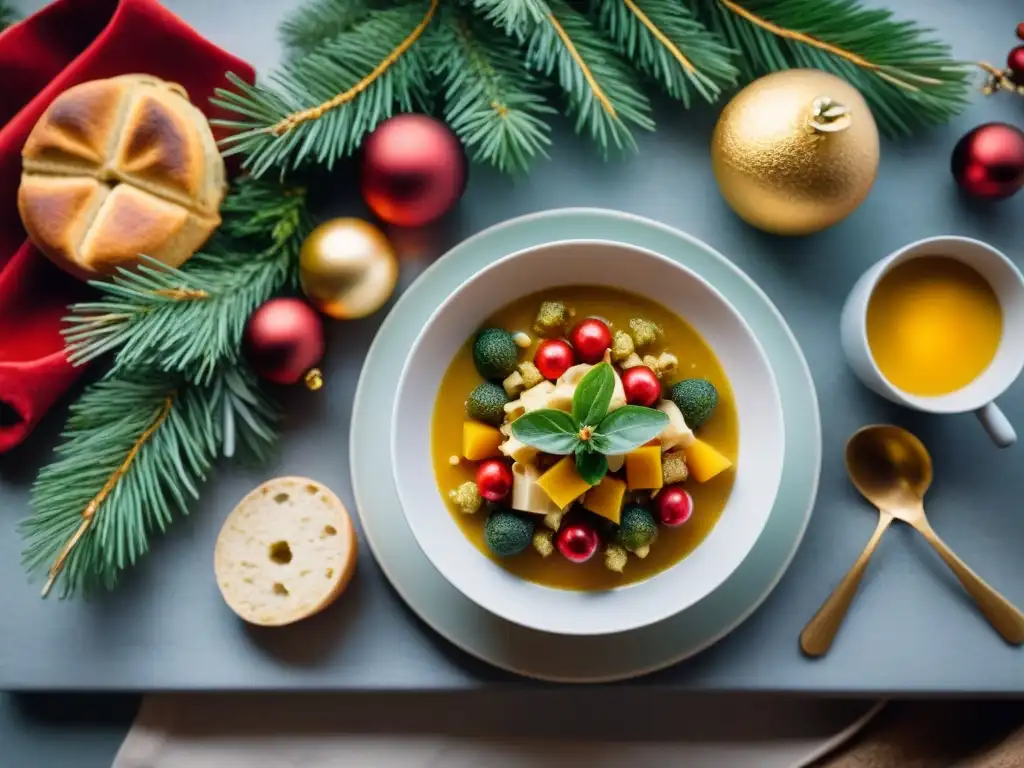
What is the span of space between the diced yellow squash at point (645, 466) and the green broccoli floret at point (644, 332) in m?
0.15

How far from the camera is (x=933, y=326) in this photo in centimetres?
116

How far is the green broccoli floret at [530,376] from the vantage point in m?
1.11

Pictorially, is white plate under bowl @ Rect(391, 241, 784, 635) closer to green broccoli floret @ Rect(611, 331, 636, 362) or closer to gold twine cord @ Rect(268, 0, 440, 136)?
green broccoli floret @ Rect(611, 331, 636, 362)

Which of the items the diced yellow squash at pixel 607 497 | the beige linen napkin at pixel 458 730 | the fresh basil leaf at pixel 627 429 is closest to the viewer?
the fresh basil leaf at pixel 627 429

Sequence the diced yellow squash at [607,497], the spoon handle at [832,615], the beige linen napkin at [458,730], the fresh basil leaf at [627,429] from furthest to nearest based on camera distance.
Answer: the beige linen napkin at [458,730] < the spoon handle at [832,615] < the diced yellow squash at [607,497] < the fresh basil leaf at [627,429]

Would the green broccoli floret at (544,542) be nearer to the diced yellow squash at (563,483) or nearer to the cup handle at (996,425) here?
the diced yellow squash at (563,483)

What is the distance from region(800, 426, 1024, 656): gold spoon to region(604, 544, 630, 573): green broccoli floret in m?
0.32

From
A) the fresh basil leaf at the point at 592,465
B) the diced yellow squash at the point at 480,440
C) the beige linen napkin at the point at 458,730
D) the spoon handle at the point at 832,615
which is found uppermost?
the fresh basil leaf at the point at 592,465

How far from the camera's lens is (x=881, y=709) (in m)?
1.35

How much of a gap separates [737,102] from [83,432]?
1022 millimetres

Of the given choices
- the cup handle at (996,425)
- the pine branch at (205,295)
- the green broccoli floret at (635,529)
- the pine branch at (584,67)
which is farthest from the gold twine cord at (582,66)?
the cup handle at (996,425)

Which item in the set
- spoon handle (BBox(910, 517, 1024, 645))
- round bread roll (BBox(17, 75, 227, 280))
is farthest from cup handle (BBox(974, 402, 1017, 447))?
round bread roll (BBox(17, 75, 227, 280))

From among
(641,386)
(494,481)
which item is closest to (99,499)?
(494,481)

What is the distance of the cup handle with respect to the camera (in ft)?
3.64
